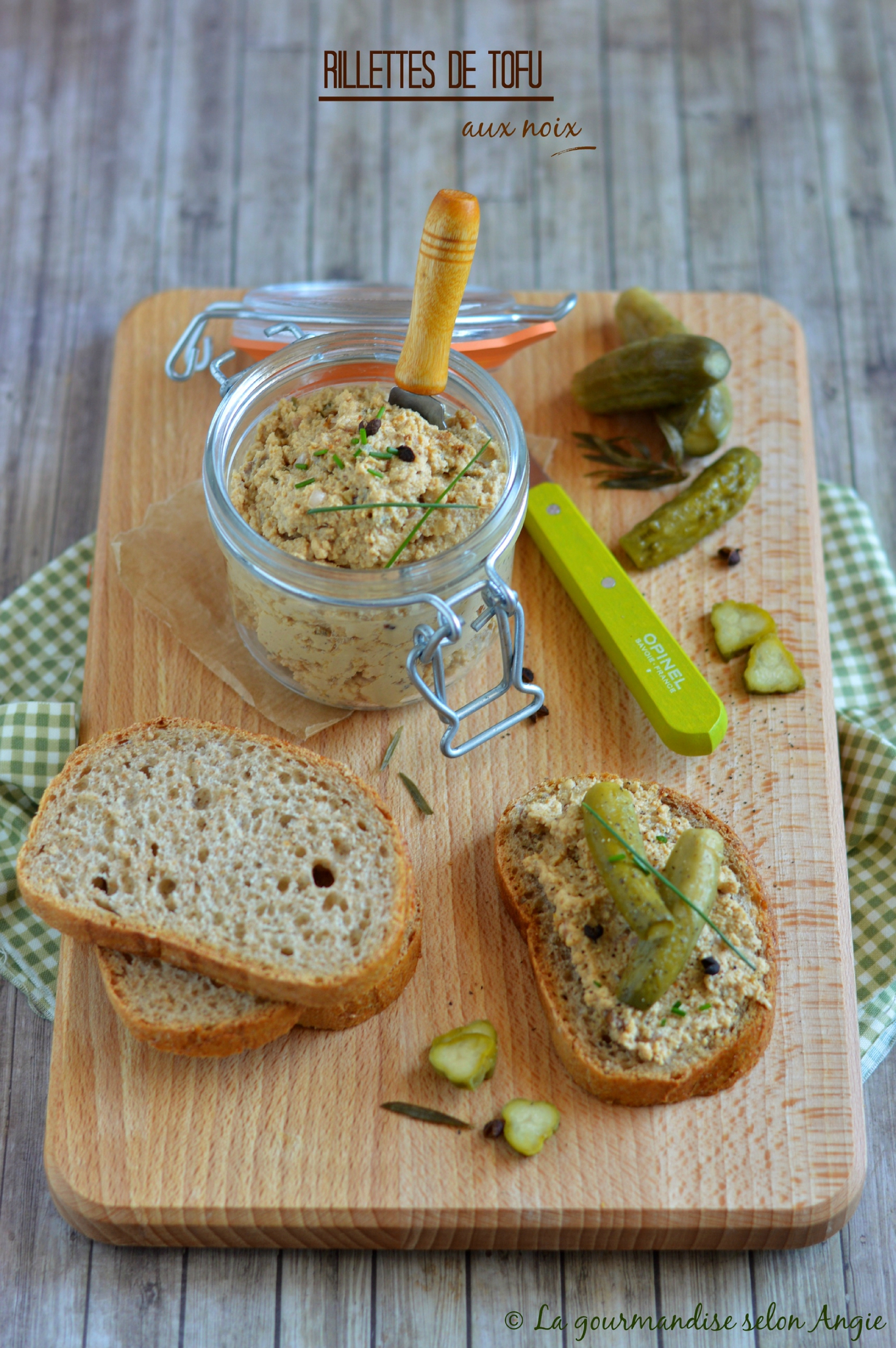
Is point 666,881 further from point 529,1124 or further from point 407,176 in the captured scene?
point 407,176

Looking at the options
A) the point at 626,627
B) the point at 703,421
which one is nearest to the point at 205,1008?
the point at 626,627

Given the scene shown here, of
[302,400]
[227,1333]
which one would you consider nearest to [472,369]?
[302,400]

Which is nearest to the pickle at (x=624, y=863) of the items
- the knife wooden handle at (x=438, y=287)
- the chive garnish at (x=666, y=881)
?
the chive garnish at (x=666, y=881)

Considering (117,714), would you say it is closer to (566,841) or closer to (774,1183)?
(566,841)

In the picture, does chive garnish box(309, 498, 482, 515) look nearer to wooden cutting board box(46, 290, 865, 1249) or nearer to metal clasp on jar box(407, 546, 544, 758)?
metal clasp on jar box(407, 546, 544, 758)

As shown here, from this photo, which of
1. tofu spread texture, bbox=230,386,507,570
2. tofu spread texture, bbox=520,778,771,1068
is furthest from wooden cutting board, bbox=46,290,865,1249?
tofu spread texture, bbox=230,386,507,570
